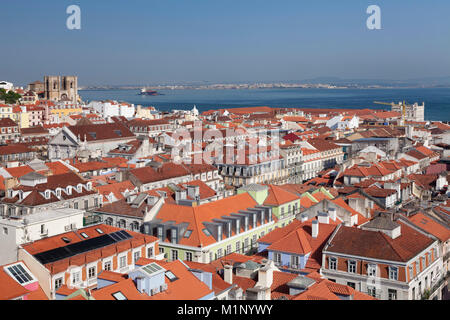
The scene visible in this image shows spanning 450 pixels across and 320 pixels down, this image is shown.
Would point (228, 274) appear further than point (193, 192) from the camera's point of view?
No

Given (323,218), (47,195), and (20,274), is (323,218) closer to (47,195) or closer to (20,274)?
(20,274)

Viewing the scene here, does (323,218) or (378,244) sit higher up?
(323,218)

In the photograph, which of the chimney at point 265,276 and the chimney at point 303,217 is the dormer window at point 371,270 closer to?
the chimney at point 265,276

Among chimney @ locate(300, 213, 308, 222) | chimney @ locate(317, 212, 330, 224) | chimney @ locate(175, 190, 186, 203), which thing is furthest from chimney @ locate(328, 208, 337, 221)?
chimney @ locate(175, 190, 186, 203)

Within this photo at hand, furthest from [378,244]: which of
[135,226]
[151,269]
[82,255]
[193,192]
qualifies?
[193,192]
